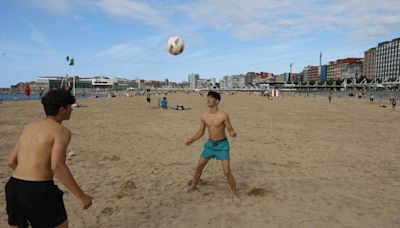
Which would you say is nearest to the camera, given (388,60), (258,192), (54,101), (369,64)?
(54,101)

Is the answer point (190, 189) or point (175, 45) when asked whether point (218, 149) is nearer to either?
point (190, 189)

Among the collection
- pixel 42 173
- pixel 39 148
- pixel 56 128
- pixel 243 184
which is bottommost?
pixel 243 184

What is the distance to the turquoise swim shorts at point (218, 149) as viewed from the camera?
4.68 meters

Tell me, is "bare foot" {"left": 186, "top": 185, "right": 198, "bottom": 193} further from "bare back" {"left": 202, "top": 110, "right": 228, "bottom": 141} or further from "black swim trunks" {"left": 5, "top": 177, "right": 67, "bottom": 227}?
"black swim trunks" {"left": 5, "top": 177, "right": 67, "bottom": 227}

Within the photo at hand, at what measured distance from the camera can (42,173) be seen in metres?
2.27

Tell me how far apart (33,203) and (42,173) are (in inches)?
8.9

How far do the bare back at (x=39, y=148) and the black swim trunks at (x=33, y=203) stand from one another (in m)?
0.06

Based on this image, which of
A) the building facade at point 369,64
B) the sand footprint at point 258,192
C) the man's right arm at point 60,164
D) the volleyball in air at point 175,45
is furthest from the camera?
the building facade at point 369,64

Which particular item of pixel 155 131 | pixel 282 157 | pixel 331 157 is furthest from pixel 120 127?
pixel 331 157

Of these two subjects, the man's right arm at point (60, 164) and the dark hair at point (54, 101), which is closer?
the man's right arm at point (60, 164)

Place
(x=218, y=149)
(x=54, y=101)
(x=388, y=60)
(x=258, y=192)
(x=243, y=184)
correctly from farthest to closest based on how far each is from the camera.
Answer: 1. (x=388, y=60)
2. (x=243, y=184)
3. (x=258, y=192)
4. (x=218, y=149)
5. (x=54, y=101)

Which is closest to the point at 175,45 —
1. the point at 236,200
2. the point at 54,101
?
the point at 236,200

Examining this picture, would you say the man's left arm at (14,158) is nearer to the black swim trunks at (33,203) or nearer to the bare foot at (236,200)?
the black swim trunks at (33,203)

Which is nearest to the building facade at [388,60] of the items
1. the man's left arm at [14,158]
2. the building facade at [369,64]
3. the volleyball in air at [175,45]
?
the building facade at [369,64]
